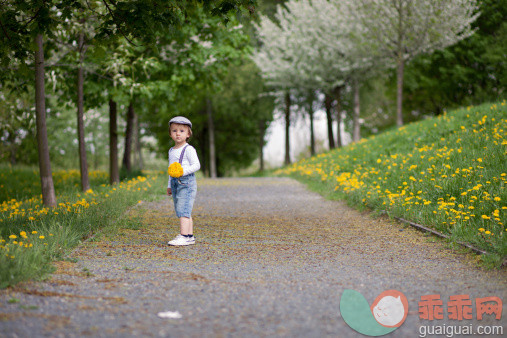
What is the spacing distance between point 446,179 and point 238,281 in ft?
16.7

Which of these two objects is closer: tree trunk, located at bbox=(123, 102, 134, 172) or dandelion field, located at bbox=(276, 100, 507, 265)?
dandelion field, located at bbox=(276, 100, 507, 265)

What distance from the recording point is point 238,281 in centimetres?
434

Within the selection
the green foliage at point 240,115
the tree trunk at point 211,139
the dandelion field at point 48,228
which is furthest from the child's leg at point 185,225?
the tree trunk at point 211,139

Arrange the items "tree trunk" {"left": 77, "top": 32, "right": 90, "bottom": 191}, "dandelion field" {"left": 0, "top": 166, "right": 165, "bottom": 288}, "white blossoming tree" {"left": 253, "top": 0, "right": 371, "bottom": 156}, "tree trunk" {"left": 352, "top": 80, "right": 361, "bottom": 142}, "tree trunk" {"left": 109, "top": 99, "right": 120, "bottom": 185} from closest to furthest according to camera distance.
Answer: "dandelion field" {"left": 0, "top": 166, "right": 165, "bottom": 288} → "tree trunk" {"left": 77, "top": 32, "right": 90, "bottom": 191} → "tree trunk" {"left": 109, "top": 99, "right": 120, "bottom": 185} → "white blossoming tree" {"left": 253, "top": 0, "right": 371, "bottom": 156} → "tree trunk" {"left": 352, "top": 80, "right": 361, "bottom": 142}

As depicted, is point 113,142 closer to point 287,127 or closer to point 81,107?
point 81,107

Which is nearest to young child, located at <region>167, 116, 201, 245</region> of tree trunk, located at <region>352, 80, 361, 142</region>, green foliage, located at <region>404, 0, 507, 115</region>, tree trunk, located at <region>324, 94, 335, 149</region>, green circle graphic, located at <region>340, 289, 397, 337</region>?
green circle graphic, located at <region>340, 289, 397, 337</region>

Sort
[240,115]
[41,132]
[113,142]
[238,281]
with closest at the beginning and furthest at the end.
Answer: [238,281] < [41,132] < [113,142] < [240,115]

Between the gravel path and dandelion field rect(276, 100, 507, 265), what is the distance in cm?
42

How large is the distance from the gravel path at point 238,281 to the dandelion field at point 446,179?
417 mm

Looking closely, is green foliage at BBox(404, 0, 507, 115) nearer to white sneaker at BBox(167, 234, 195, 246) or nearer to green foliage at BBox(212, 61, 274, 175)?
green foliage at BBox(212, 61, 274, 175)

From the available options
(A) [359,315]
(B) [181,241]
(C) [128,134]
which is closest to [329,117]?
(C) [128,134]

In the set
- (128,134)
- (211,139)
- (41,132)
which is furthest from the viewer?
(211,139)

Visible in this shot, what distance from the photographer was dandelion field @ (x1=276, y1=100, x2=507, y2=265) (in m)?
5.96

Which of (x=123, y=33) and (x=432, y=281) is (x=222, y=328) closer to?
(x=432, y=281)
